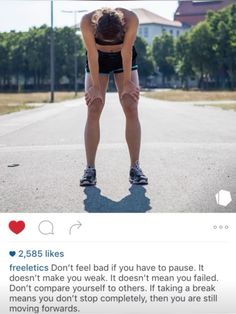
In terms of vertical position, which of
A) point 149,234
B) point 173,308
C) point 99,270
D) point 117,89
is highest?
point 117,89

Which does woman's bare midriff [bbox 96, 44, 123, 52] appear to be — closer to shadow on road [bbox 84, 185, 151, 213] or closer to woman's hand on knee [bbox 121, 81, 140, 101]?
woman's hand on knee [bbox 121, 81, 140, 101]

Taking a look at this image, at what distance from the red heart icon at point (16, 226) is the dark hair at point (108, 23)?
1.17m

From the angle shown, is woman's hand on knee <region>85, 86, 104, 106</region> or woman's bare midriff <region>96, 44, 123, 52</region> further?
woman's hand on knee <region>85, 86, 104, 106</region>

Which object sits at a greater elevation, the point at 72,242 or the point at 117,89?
the point at 117,89

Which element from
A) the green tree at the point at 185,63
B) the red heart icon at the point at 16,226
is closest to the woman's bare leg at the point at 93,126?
the red heart icon at the point at 16,226

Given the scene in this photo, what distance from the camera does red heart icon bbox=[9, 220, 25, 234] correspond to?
1866mm

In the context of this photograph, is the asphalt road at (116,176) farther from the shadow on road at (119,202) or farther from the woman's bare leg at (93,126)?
the woman's bare leg at (93,126)

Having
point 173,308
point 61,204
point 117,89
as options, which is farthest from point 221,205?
point 117,89

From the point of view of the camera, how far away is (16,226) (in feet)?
6.17

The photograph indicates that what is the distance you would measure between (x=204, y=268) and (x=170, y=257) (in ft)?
0.43

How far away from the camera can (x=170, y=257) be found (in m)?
1.79

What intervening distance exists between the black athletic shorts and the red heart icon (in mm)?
1236

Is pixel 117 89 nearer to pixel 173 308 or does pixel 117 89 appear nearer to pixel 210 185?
pixel 210 185

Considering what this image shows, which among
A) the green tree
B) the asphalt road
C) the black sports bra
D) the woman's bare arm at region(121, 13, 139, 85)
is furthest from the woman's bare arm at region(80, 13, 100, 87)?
the green tree
